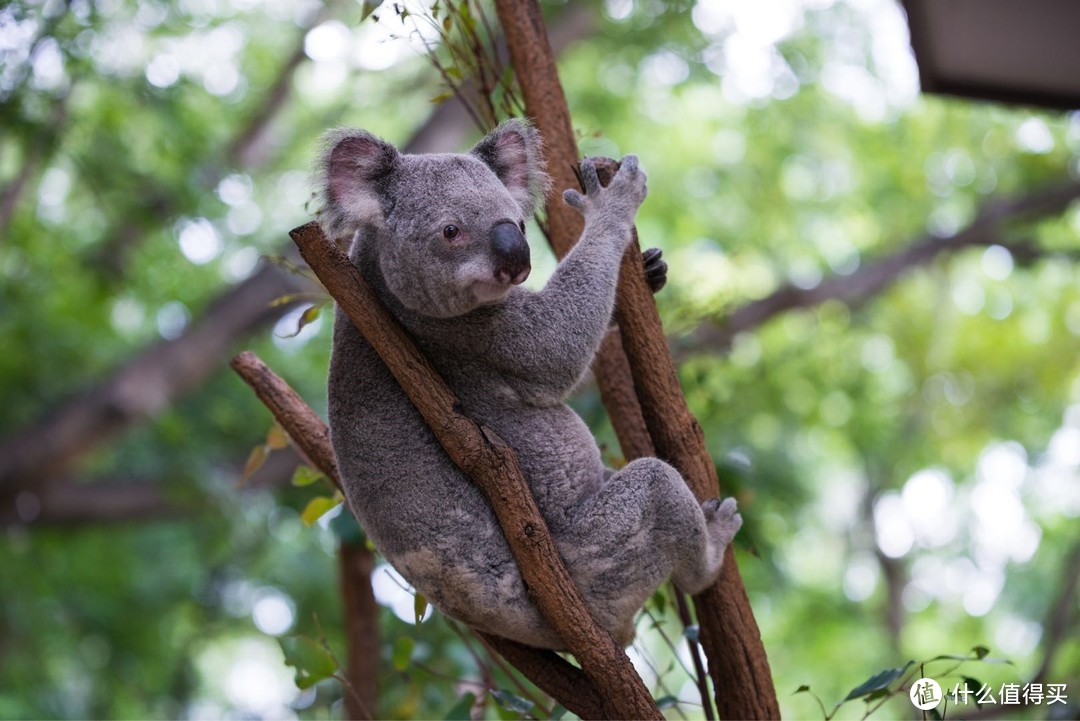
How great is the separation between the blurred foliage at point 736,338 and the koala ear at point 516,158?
5.34 m

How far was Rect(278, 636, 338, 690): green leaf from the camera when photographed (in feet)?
10.6

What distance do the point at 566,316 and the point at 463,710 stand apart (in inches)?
52.4

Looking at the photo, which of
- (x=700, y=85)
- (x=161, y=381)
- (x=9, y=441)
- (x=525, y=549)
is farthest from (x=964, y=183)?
(x=525, y=549)

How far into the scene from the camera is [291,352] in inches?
440

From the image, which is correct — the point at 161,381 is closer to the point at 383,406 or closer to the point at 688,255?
the point at 688,255

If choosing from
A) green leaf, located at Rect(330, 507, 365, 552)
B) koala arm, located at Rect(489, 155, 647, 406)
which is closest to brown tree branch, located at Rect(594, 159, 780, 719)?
koala arm, located at Rect(489, 155, 647, 406)

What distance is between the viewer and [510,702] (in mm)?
3105

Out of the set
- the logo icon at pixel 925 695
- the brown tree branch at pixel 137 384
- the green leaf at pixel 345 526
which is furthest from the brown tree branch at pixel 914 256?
the logo icon at pixel 925 695

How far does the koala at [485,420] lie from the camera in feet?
9.02

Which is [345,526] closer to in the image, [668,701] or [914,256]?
[668,701]

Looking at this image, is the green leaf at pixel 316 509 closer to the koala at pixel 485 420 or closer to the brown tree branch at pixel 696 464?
the koala at pixel 485 420

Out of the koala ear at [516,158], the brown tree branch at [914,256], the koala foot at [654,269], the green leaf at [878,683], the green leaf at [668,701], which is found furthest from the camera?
the brown tree branch at [914,256]

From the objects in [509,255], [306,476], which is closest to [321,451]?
[306,476]

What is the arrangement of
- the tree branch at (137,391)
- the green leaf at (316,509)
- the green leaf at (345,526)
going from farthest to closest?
the tree branch at (137,391), the green leaf at (345,526), the green leaf at (316,509)
